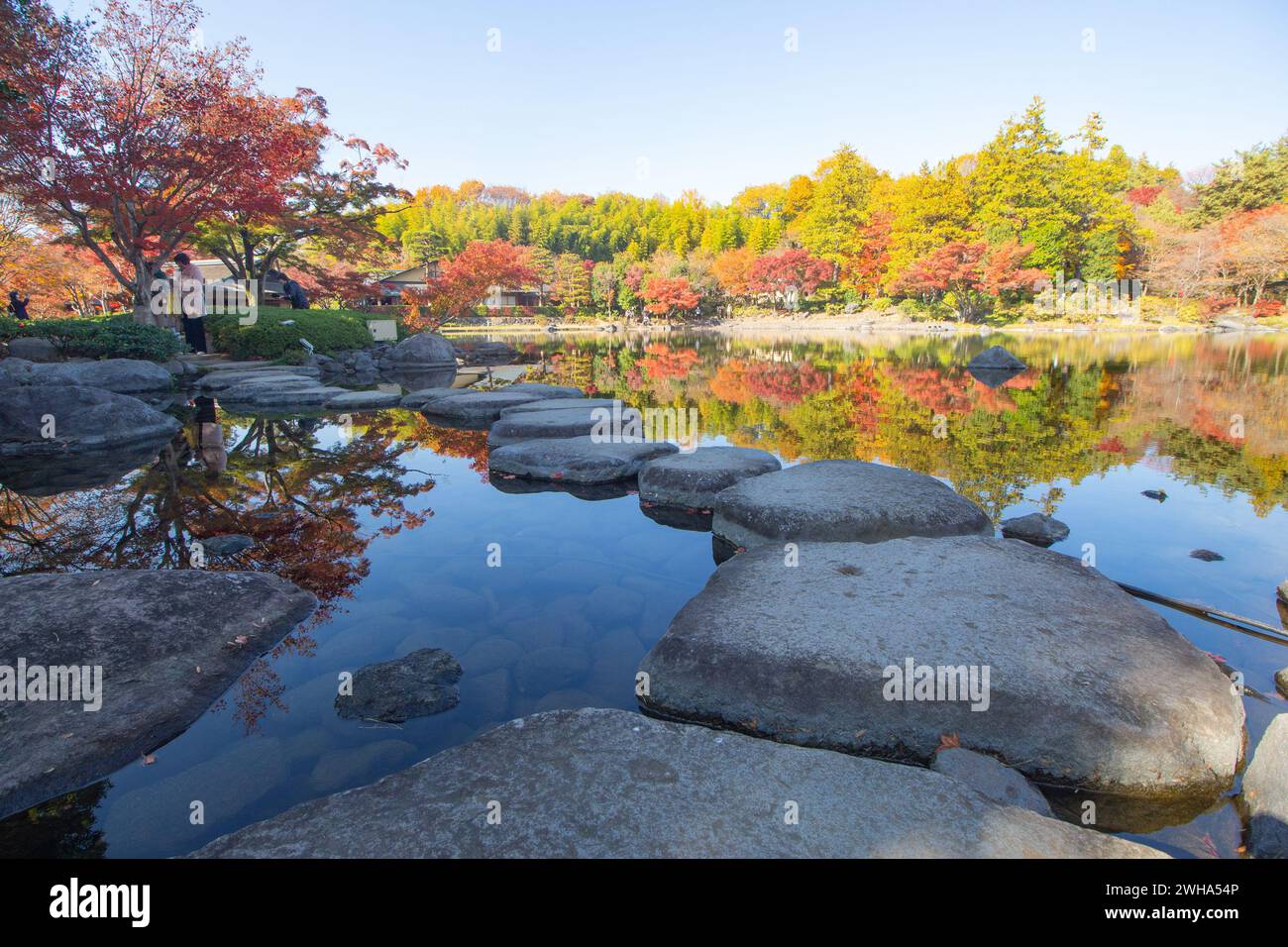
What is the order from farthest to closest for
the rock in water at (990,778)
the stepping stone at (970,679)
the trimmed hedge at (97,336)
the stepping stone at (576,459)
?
1. the trimmed hedge at (97,336)
2. the stepping stone at (576,459)
3. the stepping stone at (970,679)
4. the rock in water at (990,778)

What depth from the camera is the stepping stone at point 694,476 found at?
5379mm

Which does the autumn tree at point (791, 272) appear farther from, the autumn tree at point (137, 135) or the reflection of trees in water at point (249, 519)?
the reflection of trees in water at point (249, 519)

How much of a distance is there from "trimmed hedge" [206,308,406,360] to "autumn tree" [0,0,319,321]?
1.85 metres

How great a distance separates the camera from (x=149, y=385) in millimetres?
11359

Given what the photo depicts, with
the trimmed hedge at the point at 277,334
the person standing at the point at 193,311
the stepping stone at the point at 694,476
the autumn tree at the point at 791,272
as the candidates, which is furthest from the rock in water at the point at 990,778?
the autumn tree at the point at 791,272

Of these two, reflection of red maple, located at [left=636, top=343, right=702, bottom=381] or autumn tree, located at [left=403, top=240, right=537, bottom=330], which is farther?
autumn tree, located at [left=403, top=240, right=537, bottom=330]

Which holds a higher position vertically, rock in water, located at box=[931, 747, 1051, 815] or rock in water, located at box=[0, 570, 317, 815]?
rock in water, located at box=[0, 570, 317, 815]

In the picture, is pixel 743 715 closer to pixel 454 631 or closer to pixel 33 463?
pixel 454 631

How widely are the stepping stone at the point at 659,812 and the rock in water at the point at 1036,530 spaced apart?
317 cm

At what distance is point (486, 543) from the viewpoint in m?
4.63

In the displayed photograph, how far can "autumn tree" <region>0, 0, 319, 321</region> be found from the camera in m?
11.0

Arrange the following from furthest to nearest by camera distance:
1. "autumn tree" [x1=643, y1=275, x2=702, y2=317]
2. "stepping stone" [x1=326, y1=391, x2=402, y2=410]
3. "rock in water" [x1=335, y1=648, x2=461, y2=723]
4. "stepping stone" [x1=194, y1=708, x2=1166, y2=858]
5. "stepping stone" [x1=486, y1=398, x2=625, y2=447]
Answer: "autumn tree" [x1=643, y1=275, x2=702, y2=317], "stepping stone" [x1=326, y1=391, x2=402, y2=410], "stepping stone" [x1=486, y1=398, x2=625, y2=447], "rock in water" [x1=335, y1=648, x2=461, y2=723], "stepping stone" [x1=194, y1=708, x2=1166, y2=858]

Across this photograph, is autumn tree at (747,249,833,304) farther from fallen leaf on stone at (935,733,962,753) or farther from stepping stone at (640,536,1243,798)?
fallen leaf on stone at (935,733,962,753)

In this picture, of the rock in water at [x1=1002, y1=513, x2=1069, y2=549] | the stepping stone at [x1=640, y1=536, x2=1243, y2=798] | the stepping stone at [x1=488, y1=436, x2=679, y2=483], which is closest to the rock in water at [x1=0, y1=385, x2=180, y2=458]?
the stepping stone at [x1=488, y1=436, x2=679, y2=483]
